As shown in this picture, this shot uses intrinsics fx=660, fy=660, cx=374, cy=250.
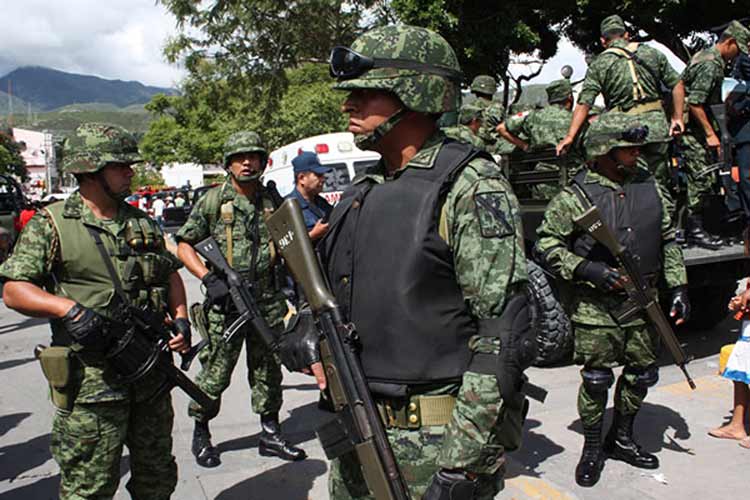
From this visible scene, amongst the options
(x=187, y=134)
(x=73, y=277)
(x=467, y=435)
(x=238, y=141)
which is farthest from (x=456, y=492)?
(x=187, y=134)

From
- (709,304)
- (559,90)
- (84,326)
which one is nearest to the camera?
(84,326)

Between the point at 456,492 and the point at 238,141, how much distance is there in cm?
300

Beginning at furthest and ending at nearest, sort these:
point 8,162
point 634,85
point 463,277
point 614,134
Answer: point 8,162, point 634,85, point 614,134, point 463,277

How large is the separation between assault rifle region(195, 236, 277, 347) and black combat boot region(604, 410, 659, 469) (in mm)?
2139

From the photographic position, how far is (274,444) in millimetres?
4266

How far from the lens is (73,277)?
288cm

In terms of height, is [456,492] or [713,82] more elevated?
[713,82]

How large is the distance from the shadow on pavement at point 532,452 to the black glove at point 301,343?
7.28 ft

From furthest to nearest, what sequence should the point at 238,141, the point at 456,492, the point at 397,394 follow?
the point at 238,141 < the point at 397,394 < the point at 456,492

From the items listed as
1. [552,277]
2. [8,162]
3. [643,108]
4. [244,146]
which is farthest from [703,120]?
[8,162]

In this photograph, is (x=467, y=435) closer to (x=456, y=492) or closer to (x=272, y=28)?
(x=456, y=492)

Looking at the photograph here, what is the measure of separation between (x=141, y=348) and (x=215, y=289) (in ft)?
3.87

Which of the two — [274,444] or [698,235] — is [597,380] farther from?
[698,235]

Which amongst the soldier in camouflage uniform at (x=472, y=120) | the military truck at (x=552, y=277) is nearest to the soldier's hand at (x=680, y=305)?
the military truck at (x=552, y=277)
